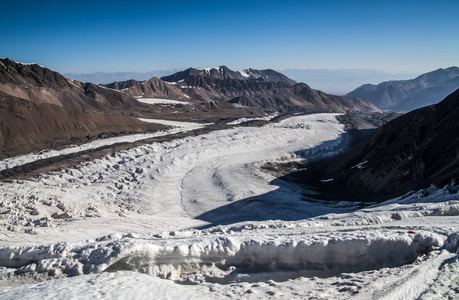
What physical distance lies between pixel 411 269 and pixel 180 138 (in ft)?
126

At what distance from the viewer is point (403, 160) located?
21.4 metres

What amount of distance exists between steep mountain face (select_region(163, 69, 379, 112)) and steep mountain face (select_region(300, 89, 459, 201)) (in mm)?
80828

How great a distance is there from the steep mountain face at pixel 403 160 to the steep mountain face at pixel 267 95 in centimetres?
8083

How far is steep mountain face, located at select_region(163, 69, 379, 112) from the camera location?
11381 cm

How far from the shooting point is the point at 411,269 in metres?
6.93

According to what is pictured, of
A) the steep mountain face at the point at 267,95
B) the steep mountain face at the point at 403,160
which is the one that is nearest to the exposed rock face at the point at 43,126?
the steep mountain face at the point at 403,160

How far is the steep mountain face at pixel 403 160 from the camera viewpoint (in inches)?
717

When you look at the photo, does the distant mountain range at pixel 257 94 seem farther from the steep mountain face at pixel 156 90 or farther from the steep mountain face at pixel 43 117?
the steep mountain face at pixel 43 117

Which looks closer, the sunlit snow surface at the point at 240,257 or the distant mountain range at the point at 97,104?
the sunlit snow surface at the point at 240,257

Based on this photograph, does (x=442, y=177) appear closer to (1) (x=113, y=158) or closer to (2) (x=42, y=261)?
(2) (x=42, y=261)

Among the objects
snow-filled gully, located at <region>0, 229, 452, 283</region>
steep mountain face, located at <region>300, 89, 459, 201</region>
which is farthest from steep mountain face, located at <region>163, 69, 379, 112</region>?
snow-filled gully, located at <region>0, 229, 452, 283</region>

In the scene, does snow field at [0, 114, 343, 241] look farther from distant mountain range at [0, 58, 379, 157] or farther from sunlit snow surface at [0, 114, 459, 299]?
distant mountain range at [0, 58, 379, 157]

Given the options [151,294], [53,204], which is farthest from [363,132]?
[151,294]

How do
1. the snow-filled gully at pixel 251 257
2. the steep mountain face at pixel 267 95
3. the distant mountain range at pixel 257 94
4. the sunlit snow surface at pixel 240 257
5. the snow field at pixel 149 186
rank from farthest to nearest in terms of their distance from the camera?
the steep mountain face at pixel 267 95, the distant mountain range at pixel 257 94, the snow field at pixel 149 186, the snow-filled gully at pixel 251 257, the sunlit snow surface at pixel 240 257
